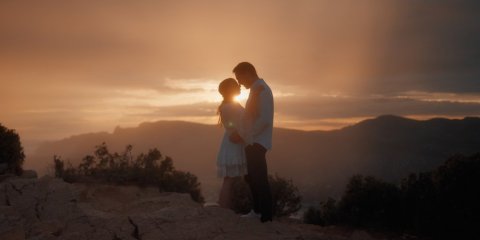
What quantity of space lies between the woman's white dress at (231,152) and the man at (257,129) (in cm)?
13


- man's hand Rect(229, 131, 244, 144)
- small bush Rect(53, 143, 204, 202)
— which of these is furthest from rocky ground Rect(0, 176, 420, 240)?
small bush Rect(53, 143, 204, 202)

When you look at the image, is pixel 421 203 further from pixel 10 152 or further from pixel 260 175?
pixel 10 152

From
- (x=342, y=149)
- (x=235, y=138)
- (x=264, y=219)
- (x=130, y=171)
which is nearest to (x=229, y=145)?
(x=235, y=138)

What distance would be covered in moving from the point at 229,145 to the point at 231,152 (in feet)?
0.41

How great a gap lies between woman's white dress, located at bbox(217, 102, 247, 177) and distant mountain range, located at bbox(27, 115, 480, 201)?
104ft

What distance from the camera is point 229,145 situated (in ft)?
25.3

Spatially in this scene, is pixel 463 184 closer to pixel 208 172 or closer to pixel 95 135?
pixel 208 172

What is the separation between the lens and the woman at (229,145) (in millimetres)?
7359

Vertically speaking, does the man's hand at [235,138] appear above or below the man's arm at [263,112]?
below

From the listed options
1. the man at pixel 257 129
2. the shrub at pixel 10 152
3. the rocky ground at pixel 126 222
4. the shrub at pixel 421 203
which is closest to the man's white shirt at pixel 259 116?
the man at pixel 257 129

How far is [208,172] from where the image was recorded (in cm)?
6250

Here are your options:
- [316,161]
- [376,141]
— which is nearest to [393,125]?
[376,141]

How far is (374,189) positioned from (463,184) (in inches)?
89.0

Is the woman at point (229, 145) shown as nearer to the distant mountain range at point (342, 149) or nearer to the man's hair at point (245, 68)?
the man's hair at point (245, 68)
